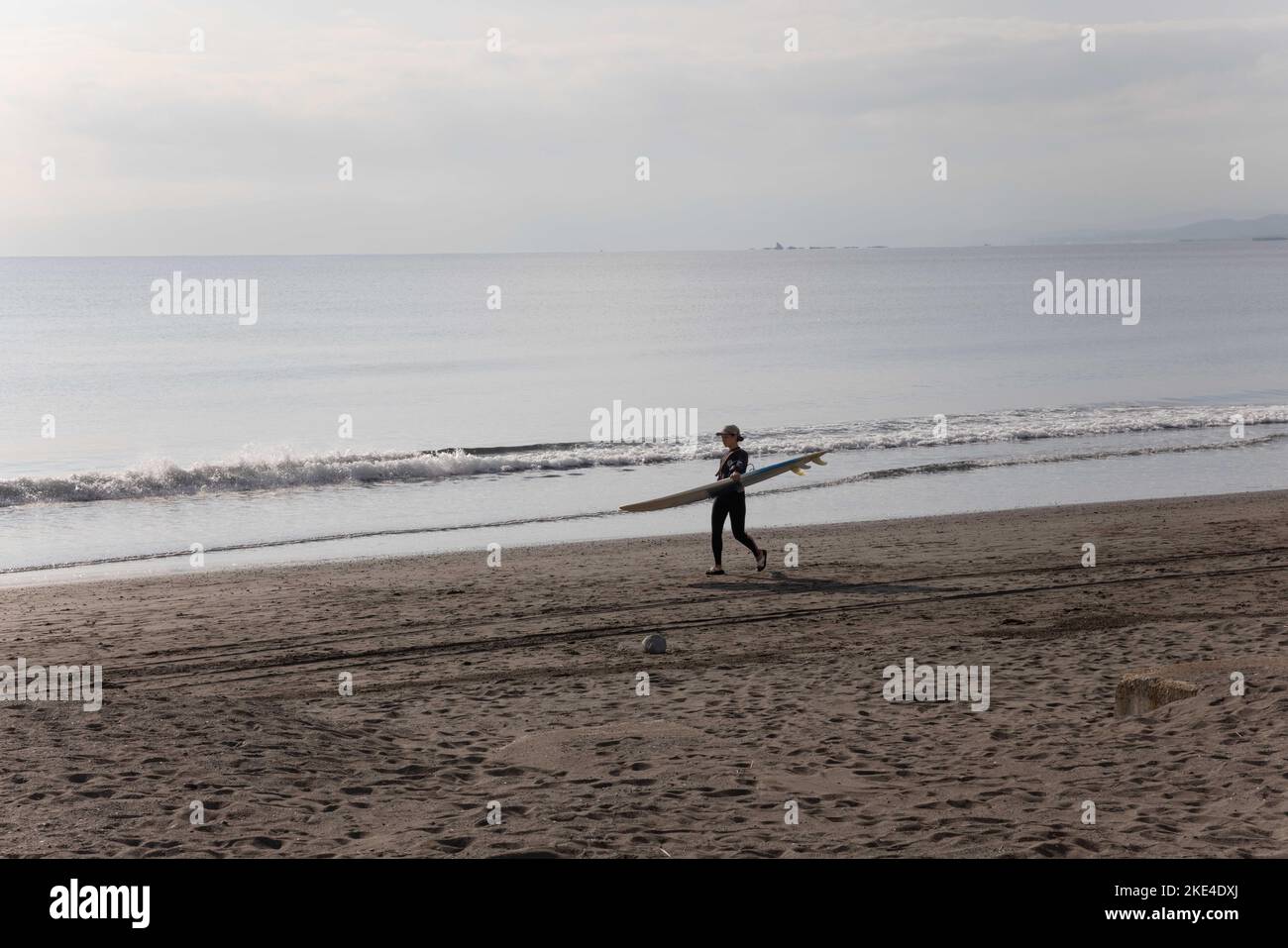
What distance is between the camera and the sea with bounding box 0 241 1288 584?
20656 mm

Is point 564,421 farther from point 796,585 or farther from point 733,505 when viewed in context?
point 796,585

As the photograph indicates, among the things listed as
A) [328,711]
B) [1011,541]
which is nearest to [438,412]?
[1011,541]

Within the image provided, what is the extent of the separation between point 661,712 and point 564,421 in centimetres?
2672

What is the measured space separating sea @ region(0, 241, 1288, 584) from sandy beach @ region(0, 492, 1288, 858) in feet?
12.1

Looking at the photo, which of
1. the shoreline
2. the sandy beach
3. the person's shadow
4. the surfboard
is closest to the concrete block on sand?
the sandy beach

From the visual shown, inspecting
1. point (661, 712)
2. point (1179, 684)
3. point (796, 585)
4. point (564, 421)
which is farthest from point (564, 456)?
point (1179, 684)

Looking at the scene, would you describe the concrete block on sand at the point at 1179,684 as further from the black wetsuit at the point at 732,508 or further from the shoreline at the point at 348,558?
the shoreline at the point at 348,558

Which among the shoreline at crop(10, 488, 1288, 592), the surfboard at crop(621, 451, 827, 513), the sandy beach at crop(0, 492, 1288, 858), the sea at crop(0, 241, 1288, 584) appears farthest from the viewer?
the sea at crop(0, 241, 1288, 584)

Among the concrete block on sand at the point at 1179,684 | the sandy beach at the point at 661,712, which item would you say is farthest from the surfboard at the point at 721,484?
the concrete block on sand at the point at 1179,684

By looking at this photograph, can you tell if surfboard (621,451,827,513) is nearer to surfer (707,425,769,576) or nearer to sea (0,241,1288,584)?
surfer (707,425,769,576)

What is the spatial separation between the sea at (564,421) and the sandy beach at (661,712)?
370 centimetres

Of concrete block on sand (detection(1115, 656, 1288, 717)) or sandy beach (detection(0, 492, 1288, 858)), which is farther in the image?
concrete block on sand (detection(1115, 656, 1288, 717))

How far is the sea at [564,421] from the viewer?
67.8 ft
